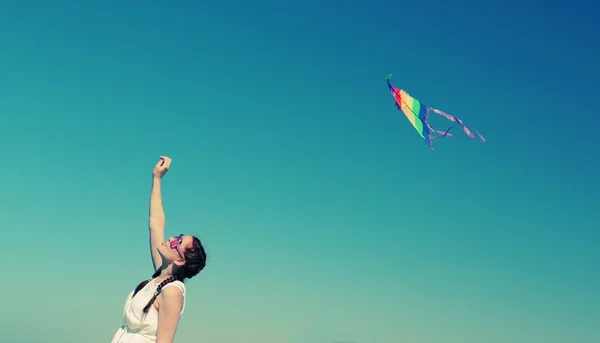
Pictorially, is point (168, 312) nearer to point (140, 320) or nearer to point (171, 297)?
point (171, 297)

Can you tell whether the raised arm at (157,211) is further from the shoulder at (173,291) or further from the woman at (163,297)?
the shoulder at (173,291)

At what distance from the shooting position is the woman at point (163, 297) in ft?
17.5

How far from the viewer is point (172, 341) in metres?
5.32

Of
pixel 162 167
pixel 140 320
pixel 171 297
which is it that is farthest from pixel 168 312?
pixel 162 167

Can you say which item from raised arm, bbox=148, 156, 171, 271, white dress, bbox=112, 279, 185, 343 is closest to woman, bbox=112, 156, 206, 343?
white dress, bbox=112, 279, 185, 343

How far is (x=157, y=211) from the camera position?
259 inches

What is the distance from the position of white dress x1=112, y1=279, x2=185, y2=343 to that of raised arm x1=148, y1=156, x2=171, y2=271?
815 mm

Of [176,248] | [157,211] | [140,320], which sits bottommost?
[140,320]

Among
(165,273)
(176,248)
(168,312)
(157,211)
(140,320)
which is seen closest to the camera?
(168,312)

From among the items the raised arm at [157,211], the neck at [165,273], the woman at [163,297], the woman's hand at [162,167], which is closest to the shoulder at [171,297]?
the woman at [163,297]

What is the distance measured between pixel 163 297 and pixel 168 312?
0.46ft

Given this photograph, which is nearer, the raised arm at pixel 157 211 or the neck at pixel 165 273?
the neck at pixel 165 273

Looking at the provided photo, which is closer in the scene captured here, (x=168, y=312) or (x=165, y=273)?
(x=168, y=312)

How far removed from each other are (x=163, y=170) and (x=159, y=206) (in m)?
0.39
